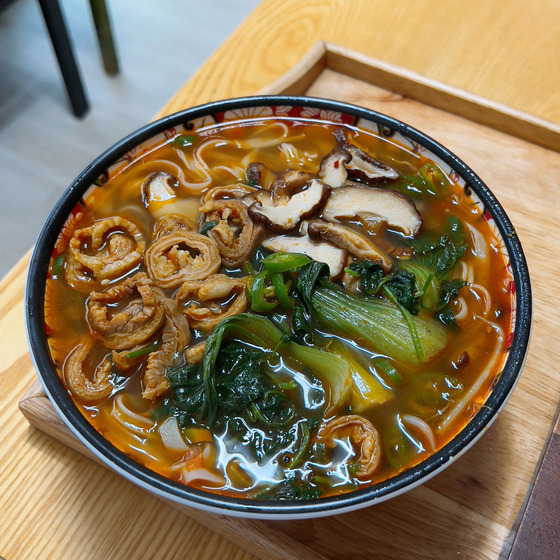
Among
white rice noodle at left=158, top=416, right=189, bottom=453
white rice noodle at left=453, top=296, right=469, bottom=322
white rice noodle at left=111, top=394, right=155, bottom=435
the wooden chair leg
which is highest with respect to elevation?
white rice noodle at left=453, top=296, right=469, bottom=322

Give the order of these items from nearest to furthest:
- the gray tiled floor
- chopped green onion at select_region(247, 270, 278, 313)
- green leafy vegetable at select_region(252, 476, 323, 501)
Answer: green leafy vegetable at select_region(252, 476, 323, 501), chopped green onion at select_region(247, 270, 278, 313), the gray tiled floor

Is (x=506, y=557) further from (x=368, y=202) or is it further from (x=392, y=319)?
(x=368, y=202)

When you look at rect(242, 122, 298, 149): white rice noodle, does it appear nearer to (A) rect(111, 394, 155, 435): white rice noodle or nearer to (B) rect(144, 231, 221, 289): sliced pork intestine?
(B) rect(144, 231, 221, 289): sliced pork intestine

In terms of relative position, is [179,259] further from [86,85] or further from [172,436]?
[86,85]

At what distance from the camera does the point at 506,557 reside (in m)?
1.53

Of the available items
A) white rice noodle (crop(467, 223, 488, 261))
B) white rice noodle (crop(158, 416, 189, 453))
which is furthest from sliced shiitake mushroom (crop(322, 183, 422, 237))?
white rice noodle (crop(158, 416, 189, 453))

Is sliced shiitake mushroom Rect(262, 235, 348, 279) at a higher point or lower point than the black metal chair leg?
higher

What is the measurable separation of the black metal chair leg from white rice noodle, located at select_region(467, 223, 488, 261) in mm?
3190

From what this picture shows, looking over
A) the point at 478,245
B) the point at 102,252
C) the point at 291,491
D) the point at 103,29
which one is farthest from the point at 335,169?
the point at 103,29

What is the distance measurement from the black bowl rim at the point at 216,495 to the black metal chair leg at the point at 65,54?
2505mm

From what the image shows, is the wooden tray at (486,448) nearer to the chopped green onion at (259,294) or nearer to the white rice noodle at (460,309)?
the white rice noodle at (460,309)

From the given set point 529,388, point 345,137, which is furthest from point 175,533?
point 345,137

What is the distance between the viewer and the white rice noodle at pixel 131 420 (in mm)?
1475

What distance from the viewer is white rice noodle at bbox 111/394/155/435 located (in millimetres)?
1475
